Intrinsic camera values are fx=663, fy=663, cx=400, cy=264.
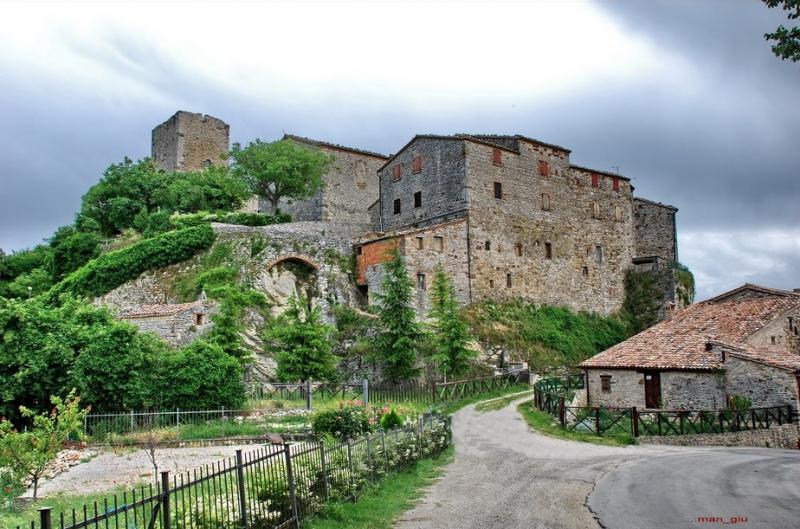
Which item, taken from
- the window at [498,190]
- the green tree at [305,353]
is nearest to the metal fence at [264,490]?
the green tree at [305,353]

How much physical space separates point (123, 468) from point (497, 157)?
30.2 m

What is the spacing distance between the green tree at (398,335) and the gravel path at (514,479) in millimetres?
5987

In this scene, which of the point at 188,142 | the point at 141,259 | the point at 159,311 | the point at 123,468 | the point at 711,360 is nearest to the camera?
the point at 123,468

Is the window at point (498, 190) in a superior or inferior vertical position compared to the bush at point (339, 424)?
superior

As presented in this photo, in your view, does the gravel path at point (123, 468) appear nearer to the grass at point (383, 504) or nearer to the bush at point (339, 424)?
the bush at point (339, 424)

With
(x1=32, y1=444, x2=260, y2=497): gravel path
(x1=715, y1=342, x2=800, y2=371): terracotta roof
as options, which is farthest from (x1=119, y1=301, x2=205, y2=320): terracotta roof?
(x1=715, y1=342, x2=800, y2=371): terracotta roof

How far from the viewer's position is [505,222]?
4156 cm

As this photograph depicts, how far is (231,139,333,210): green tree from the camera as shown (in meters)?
41.9

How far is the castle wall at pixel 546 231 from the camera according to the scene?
4044 centimetres

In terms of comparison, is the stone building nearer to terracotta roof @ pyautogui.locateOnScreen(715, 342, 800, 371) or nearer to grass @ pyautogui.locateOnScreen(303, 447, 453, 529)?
terracotta roof @ pyautogui.locateOnScreen(715, 342, 800, 371)

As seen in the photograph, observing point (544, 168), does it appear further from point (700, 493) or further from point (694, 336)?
point (700, 493)

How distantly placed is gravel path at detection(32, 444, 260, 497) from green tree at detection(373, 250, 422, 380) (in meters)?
→ 11.8

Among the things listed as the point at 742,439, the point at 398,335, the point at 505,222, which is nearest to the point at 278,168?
the point at 505,222

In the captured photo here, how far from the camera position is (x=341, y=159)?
5088 centimetres
